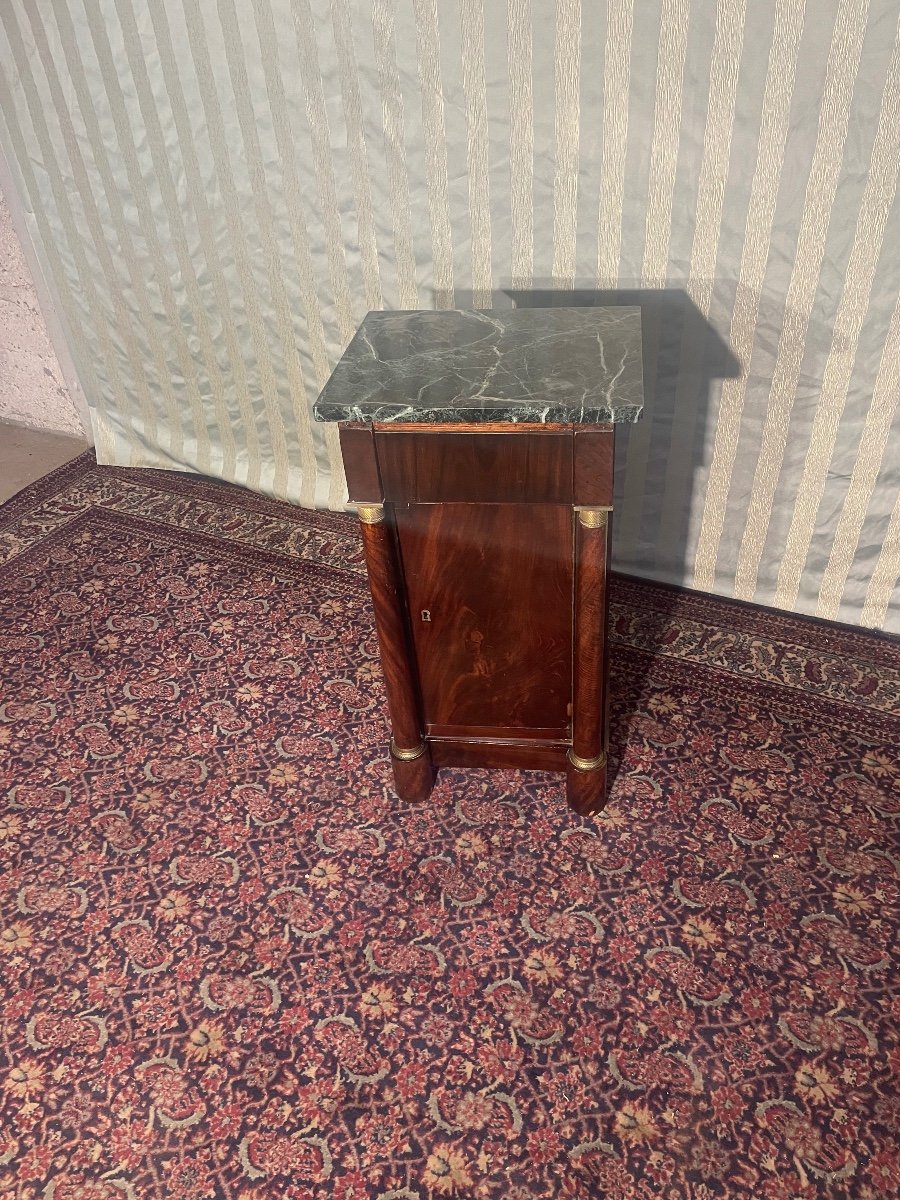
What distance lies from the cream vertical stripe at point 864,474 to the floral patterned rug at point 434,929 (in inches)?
4.8

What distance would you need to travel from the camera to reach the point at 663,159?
1.98 meters

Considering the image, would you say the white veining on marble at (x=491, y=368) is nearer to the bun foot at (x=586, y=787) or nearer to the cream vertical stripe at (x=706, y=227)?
the cream vertical stripe at (x=706, y=227)

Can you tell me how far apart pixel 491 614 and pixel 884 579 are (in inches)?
48.2

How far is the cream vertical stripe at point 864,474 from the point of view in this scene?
2.03 m

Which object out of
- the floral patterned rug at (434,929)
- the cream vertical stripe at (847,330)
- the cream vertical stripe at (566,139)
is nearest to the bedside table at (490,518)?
the floral patterned rug at (434,929)

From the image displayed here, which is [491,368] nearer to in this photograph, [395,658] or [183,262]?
[395,658]

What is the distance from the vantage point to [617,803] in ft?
6.34

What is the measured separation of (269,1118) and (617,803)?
93 centimetres

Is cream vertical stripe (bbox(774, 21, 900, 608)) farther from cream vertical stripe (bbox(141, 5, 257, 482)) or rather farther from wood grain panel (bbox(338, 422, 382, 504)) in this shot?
cream vertical stripe (bbox(141, 5, 257, 482))

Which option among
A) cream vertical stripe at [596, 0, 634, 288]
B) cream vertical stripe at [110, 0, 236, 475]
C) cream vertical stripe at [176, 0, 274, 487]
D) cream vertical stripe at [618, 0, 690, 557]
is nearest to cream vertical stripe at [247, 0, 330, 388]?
cream vertical stripe at [176, 0, 274, 487]

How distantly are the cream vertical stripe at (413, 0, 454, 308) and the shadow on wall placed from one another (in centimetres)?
6

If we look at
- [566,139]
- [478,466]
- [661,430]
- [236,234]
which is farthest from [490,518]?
[236,234]

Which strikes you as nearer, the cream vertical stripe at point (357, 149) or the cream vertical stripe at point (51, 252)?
the cream vertical stripe at point (357, 149)

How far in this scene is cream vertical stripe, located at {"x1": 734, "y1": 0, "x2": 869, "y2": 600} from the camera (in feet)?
5.68
